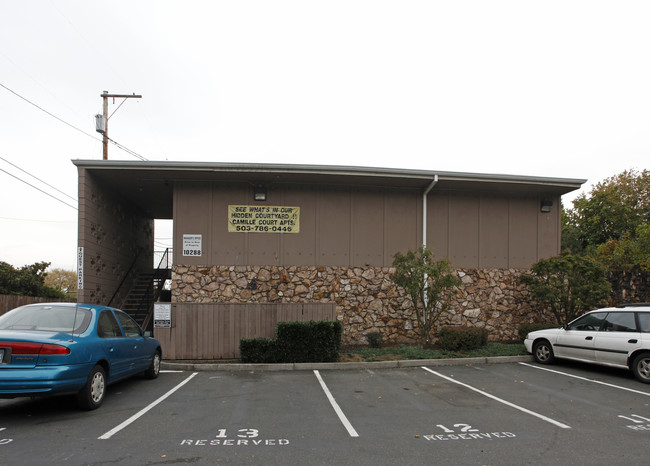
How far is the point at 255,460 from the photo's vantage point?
4.59 metres

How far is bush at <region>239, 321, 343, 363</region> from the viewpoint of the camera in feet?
34.8

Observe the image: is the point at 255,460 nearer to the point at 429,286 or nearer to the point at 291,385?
the point at 291,385

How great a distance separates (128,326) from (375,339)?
23.5ft

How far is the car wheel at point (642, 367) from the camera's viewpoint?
28.4ft

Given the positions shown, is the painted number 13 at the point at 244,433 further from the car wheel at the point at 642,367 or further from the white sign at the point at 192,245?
the white sign at the point at 192,245

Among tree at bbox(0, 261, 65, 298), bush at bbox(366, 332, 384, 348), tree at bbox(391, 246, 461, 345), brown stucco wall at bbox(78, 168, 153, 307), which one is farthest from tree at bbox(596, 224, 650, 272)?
tree at bbox(0, 261, 65, 298)

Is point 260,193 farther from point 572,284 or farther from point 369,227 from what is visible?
point 572,284

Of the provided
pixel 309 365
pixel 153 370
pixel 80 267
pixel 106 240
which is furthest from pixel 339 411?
pixel 106 240

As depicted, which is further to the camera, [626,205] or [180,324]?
[626,205]

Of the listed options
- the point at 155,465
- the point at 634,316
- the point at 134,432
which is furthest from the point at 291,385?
the point at 634,316

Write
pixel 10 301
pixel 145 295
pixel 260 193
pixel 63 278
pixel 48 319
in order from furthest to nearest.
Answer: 1. pixel 63 278
2. pixel 145 295
3. pixel 10 301
4. pixel 260 193
5. pixel 48 319

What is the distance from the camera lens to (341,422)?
6066 mm

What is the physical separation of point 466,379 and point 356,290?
203 inches

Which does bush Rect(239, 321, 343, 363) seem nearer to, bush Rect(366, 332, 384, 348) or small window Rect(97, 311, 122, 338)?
bush Rect(366, 332, 384, 348)
